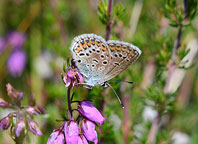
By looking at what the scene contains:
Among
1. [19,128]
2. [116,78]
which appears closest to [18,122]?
[19,128]

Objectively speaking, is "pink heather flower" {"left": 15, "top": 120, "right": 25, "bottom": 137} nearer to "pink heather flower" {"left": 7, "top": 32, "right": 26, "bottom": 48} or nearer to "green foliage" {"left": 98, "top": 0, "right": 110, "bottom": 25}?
"green foliage" {"left": 98, "top": 0, "right": 110, "bottom": 25}

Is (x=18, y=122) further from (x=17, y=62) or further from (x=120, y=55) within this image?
(x=17, y=62)

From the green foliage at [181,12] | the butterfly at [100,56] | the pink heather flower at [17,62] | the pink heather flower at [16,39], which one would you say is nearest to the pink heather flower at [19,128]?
the butterfly at [100,56]

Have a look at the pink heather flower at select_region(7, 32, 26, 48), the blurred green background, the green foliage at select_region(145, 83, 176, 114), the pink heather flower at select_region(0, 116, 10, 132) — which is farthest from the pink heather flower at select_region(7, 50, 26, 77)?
the pink heather flower at select_region(0, 116, 10, 132)

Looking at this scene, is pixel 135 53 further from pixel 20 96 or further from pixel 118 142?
pixel 118 142

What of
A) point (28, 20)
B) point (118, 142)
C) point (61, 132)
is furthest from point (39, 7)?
point (61, 132)

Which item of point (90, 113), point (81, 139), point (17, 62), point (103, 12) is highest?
point (103, 12)

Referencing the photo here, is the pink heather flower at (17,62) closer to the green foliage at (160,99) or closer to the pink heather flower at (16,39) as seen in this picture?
the pink heather flower at (16,39)
